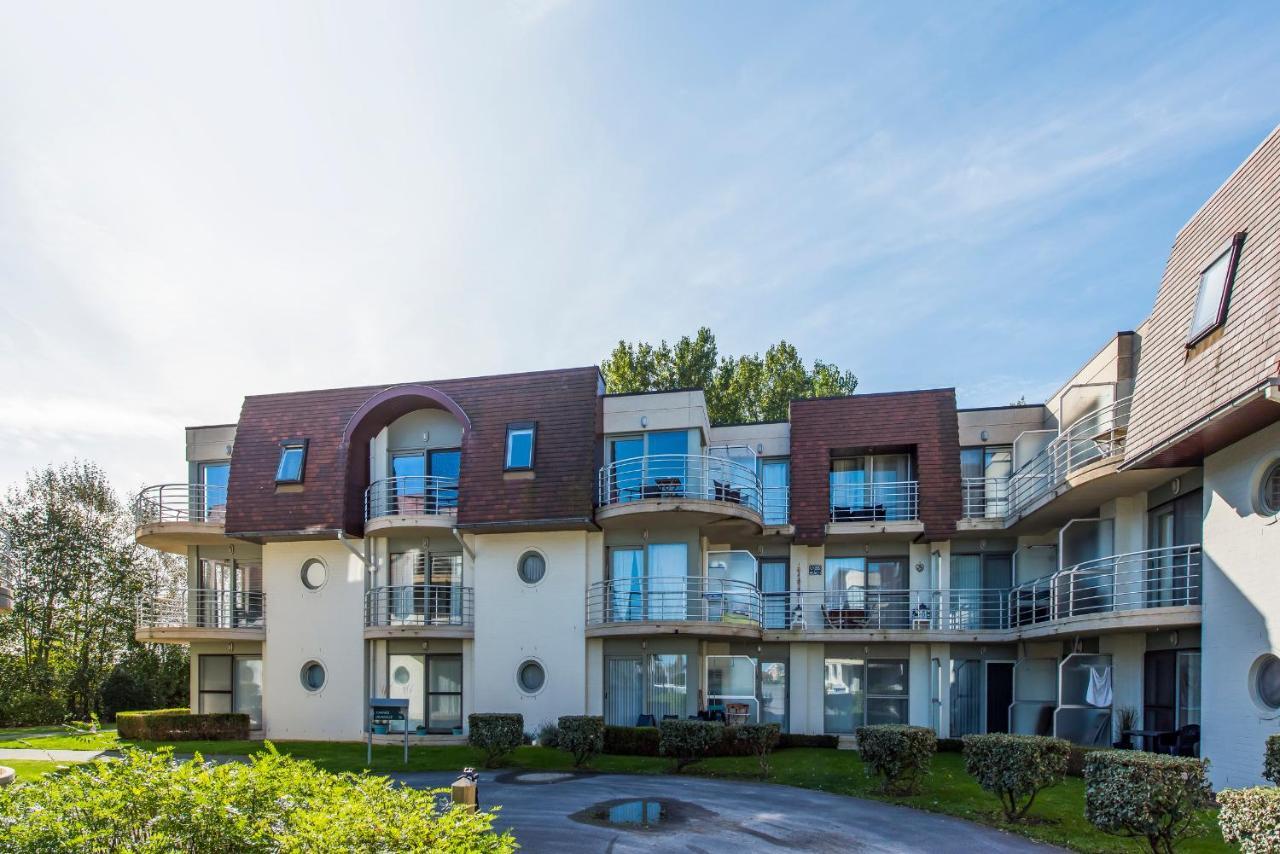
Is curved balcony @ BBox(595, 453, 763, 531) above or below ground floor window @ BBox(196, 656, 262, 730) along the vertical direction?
above

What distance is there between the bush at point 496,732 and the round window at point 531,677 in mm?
3113

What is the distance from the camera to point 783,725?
23.0 meters

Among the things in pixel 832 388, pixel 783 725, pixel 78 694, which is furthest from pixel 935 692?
pixel 78 694

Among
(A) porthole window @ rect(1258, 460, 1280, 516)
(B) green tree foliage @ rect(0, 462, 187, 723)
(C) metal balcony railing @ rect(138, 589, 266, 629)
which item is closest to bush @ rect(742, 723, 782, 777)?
(A) porthole window @ rect(1258, 460, 1280, 516)

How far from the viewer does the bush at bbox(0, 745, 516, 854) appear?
531 cm

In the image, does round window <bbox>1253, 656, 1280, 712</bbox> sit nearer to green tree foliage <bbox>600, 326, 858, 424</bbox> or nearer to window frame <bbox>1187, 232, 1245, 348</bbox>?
window frame <bbox>1187, 232, 1245, 348</bbox>

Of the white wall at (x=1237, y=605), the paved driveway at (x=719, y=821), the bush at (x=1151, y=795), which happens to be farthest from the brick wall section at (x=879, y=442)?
the bush at (x=1151, y=795)

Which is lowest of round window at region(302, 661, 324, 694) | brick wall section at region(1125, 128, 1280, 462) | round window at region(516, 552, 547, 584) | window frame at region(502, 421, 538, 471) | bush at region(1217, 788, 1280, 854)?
round window at region(302, 661, 324, 694)

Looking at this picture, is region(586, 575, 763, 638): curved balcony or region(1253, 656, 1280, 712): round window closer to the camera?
region(1253, 656, 1280, 712): round window

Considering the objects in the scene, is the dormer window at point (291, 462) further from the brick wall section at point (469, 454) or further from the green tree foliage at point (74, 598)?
the green tree foliage at point (74, 598)

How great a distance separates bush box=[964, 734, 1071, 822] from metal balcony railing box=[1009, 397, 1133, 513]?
6922mm

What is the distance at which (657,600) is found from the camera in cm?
2169

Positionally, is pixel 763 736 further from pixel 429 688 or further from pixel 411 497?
pixel 411 497

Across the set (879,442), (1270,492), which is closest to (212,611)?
(879,442)
